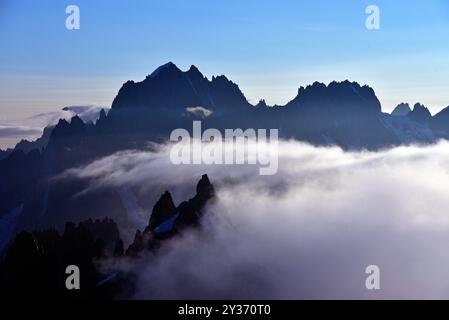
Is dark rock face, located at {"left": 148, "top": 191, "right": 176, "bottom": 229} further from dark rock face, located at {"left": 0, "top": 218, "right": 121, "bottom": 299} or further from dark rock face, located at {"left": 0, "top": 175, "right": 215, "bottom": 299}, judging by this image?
dark rock face, located at {"left": 0, "top": 218, "right": 121, "bottom": 299}

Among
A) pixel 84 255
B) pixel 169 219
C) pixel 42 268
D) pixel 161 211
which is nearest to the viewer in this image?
pixel 42 268

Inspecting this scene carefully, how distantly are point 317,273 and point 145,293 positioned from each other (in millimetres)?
36072

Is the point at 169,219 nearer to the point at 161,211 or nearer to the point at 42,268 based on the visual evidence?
the point at 161,211

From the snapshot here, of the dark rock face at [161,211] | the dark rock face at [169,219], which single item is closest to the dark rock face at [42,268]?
the dark rock face at [169,219]

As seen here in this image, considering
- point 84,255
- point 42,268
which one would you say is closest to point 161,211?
point 84,255

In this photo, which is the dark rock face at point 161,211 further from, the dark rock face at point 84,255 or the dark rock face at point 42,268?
the dark rock face at point 42,268

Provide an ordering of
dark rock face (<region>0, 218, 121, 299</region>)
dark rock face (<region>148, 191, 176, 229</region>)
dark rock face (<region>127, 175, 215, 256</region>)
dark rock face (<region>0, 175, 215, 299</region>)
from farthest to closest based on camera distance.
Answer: dark rock face (<region>148, 191, 176, 229</region>)
dark rock face (<region>127, 175, 215, 256</region>)
dark rock face (<region>0, 218, 121, 299</region>)
dark rock face (<region>0, 175, 215, 299</region>)

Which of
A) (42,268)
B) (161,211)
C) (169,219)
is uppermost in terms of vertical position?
(161,211)

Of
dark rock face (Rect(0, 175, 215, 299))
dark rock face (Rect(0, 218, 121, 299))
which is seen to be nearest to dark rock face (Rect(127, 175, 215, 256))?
dark rock face (Rect(0, 175, 215, 299))

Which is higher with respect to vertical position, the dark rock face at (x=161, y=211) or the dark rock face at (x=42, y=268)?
the dark rock face at (x=161, y=211)

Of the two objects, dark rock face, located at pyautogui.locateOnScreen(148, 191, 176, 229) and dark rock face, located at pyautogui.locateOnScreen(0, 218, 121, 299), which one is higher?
dark rock face, located at pyautogui.locateOnScreen(148, 191, 176, 229)

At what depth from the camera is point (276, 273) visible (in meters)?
102
